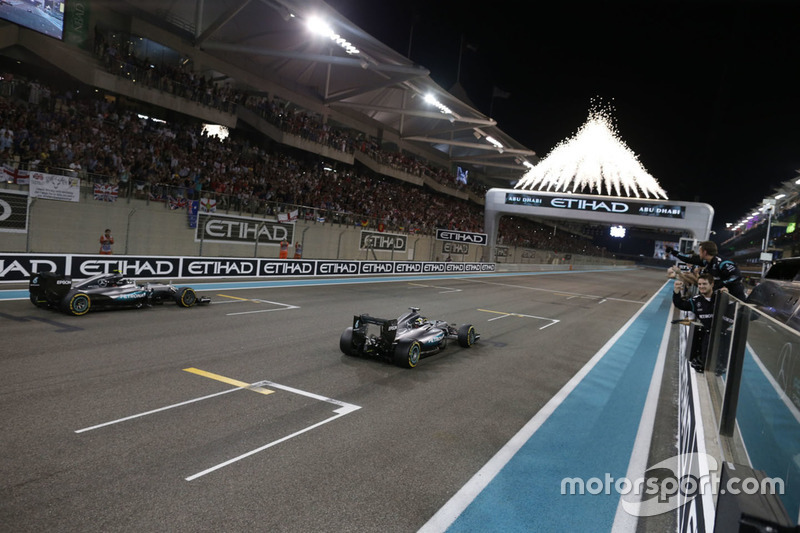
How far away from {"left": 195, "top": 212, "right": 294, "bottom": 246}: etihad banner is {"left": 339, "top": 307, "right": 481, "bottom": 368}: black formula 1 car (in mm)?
12929

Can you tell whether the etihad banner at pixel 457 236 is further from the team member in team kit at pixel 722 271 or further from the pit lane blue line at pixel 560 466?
the team member in team kit at pixel 722 271

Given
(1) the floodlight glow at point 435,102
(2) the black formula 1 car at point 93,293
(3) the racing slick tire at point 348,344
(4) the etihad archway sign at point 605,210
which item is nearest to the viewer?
(3) the racing slick tire at point 348,344

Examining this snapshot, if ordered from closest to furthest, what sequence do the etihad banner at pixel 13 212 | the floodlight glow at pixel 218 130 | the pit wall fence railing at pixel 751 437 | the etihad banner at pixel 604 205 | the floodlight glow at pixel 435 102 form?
the pit wall fence railing at pixel 751 437 → the etihad banner at pixel 13 212 → the floodlight glow at pixel 218 130 → the floodlight glow at pixel 435 102 → the etihad banner at pixel 604 205

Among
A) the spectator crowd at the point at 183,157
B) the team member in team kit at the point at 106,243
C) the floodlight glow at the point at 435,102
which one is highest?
the floodlight glow at the point at 435,102

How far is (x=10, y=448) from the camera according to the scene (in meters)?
4.68

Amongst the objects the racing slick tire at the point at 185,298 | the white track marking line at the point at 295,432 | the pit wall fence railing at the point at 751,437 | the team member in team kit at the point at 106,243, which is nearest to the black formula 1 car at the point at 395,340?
the white track marking line at the point at 295,432

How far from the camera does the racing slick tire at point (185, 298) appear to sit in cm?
1264

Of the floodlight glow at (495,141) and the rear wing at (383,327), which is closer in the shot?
the rear wing at (383,327)

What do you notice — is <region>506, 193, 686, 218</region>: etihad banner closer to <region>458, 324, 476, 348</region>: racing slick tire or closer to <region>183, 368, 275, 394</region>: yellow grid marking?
<region>458, 324, 476, 348</region>: racing slick tire

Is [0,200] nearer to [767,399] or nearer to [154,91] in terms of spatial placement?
[154,91]

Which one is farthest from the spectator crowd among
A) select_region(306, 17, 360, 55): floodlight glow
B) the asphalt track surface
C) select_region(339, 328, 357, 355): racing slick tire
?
select_region(339, 328, 357, 355): racing slick tire

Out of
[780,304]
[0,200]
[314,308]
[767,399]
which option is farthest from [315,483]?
[0,200]

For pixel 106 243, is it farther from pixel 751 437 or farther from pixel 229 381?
pixel 751 437

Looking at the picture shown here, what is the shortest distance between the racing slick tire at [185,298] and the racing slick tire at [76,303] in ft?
6.88
